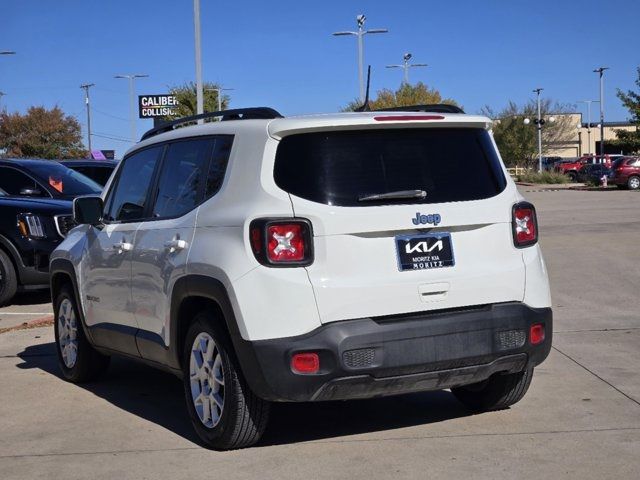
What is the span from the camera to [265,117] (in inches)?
221

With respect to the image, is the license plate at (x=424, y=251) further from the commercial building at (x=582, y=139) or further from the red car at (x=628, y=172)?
the commercial building at (x=582, y=139)

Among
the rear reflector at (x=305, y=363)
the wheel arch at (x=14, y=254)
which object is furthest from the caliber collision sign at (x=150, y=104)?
the rear reflector at (x=305, y=363)

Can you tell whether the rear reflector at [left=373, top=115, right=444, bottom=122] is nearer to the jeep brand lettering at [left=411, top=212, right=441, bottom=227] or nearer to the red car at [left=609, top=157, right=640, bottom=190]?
the jeep brand lettering at [left=411, top=212, right=441, bottom=227]

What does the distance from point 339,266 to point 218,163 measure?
105 centimetres

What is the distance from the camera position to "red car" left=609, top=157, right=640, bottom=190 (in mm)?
43344

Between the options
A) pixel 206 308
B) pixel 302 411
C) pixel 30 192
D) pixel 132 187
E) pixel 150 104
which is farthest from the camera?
pixel 150 104

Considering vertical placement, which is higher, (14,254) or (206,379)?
(14,254)

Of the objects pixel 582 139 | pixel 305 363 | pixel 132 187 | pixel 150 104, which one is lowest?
pixel 305 363

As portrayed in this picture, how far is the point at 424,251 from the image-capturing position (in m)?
5.32

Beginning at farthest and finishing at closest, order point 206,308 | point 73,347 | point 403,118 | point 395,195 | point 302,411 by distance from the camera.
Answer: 1. point 73,347
2. point 302,411
3. point 206,308
4. point 403,118
5. point 395,195

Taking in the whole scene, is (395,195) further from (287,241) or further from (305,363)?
(305,363)

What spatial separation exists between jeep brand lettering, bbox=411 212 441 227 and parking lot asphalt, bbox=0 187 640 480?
4.11ft

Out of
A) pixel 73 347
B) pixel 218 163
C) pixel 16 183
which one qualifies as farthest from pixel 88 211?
pixel 16 183

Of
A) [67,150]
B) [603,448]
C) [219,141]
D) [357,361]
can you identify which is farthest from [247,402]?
[67,150]
